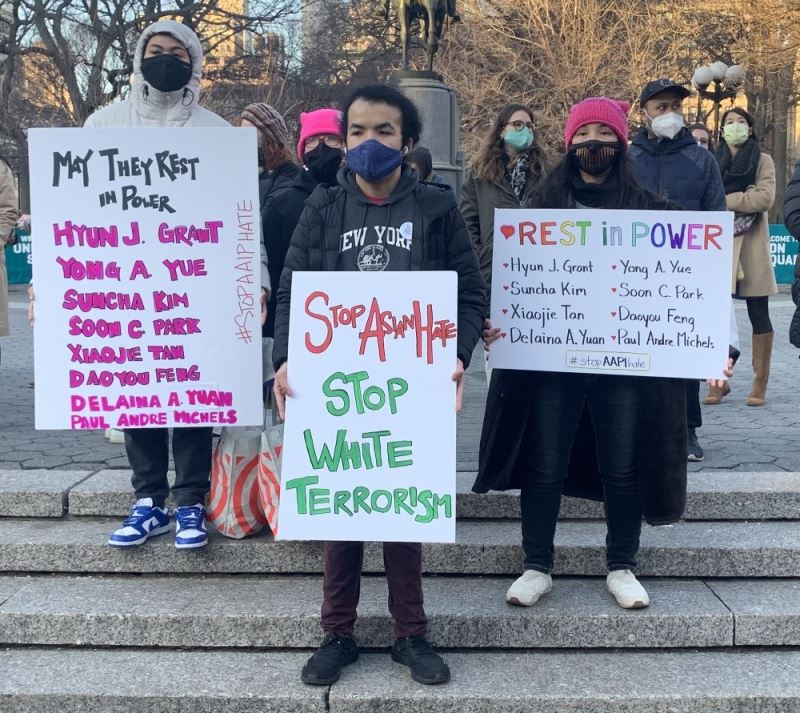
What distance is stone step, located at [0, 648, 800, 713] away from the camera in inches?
128

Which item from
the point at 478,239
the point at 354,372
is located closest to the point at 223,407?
the point at 354,372

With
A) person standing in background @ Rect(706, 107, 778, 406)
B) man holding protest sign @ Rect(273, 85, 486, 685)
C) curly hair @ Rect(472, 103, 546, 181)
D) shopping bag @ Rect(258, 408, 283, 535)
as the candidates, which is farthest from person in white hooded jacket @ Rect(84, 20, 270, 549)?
person standing in background @ Rect(706, 107, 778, 406)

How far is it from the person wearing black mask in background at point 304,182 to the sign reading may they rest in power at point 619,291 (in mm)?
917

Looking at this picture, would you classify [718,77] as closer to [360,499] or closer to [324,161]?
[324,161]

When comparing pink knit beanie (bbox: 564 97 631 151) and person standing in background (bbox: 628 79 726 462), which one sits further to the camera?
person standing in background (bbox: 628 79 726 462)

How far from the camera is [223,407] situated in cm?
372

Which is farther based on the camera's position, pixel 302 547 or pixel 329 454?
pixel 302 547

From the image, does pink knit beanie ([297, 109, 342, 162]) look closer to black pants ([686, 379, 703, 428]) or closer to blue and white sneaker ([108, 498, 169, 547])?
blue and white sneaker ([108, 498, 169, 547])

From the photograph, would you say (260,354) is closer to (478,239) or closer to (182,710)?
(182,710)

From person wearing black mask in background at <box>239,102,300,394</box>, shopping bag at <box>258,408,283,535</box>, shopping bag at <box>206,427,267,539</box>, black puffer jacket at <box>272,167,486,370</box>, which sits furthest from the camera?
person wearing black mask in background at <box>239,102,300,394</box>

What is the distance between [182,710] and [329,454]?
3.31ft

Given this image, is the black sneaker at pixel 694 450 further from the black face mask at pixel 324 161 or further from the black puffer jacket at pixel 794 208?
the black face mask at pixel 324 161

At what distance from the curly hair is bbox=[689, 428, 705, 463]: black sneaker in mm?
1550

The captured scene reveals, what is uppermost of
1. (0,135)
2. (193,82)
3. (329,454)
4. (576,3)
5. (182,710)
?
(576,3)
